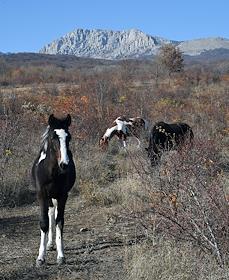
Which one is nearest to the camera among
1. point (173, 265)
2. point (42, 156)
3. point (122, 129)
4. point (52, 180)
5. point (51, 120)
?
point (173, 265)

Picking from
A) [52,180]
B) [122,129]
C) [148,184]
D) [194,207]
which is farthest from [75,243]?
[122,129]

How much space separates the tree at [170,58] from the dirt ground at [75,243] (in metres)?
43.8

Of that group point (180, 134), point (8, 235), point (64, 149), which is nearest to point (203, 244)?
point (64, 149)

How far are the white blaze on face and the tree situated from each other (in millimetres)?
46156

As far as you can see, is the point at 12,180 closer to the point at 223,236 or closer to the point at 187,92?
the point at 223,236

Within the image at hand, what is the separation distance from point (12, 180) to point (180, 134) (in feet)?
14.6

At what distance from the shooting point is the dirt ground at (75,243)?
21.0 feet

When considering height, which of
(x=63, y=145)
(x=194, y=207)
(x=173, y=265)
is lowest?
(x=173, y=265)

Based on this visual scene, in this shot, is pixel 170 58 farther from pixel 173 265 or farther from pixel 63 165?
pixel 173 265

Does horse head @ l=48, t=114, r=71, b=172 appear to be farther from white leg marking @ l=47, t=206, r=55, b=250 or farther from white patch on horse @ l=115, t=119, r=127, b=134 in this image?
white patch on horse @ l=115, t=119, r=127, b=134

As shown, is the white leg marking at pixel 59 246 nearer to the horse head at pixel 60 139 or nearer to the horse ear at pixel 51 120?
the horse head at pixel 60 139

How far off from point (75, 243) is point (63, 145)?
1.91 metres

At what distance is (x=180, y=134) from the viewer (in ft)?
43.2

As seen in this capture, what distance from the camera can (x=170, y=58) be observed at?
53125 millimetres
